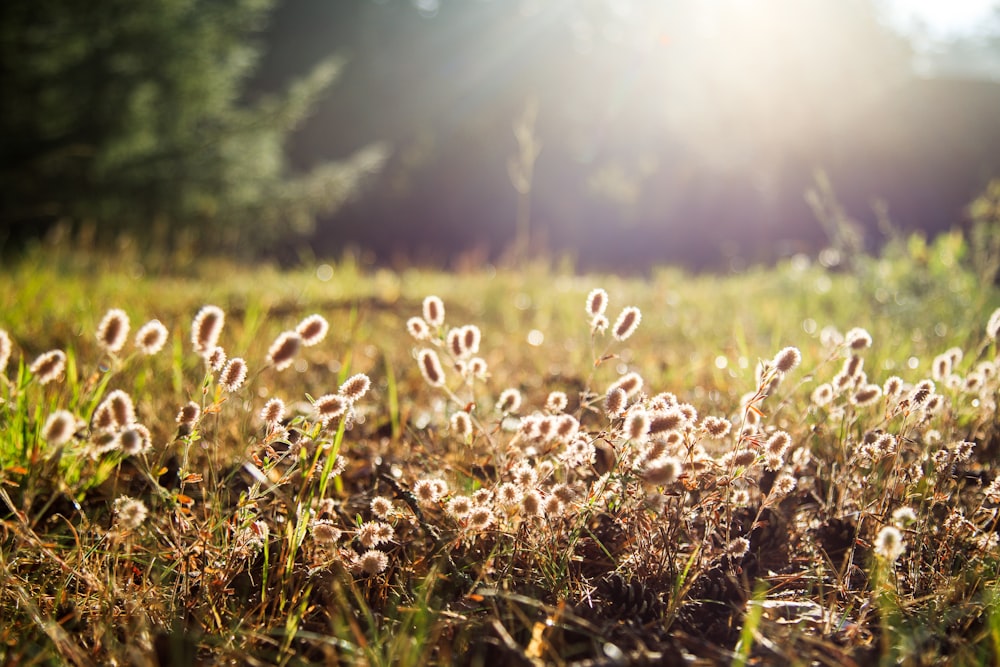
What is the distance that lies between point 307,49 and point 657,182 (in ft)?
28.8

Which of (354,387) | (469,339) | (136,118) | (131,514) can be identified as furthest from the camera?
(136,118)

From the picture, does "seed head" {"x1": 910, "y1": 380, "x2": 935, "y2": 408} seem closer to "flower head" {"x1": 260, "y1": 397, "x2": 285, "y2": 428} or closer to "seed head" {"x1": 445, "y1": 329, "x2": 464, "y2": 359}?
"seed head" {"x1": 445, "y1": 329, "x2": 464, "y2": 359}

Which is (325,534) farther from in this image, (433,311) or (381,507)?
(433,311)

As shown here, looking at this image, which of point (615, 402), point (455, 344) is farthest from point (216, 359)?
point (615, 402)

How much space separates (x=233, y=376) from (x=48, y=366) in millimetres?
341

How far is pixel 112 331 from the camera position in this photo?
Result: 3.66 ft

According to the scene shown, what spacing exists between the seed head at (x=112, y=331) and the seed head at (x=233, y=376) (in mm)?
153

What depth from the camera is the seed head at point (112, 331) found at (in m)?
1.11

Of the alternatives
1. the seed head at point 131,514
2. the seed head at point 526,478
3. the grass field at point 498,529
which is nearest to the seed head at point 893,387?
the grass field at point 498,529

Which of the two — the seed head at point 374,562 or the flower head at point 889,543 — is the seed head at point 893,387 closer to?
the flower head at point 889,543

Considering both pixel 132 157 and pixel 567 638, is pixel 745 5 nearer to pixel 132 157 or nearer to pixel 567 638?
pixel 132 157

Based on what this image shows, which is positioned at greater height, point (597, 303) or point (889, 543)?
point (597, 303)

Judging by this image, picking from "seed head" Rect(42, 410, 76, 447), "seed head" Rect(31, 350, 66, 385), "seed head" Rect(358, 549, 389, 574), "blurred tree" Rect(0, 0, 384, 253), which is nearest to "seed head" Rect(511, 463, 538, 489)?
"seed head" Rect(358, 549, 389, 574)

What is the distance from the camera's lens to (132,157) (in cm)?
806
